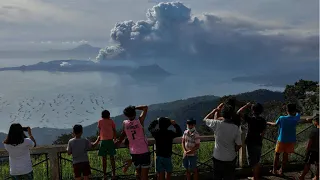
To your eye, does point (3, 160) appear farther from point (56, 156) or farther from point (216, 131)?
point (216, 131)

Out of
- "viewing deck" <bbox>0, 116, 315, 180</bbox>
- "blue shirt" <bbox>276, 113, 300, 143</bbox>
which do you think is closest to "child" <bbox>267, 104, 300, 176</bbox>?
"blue shirt" <bbox>276, 113, 300, 143</bbox>

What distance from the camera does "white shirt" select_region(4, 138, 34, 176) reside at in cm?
648

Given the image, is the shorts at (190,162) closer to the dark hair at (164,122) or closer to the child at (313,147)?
the dark hair at (164,122)

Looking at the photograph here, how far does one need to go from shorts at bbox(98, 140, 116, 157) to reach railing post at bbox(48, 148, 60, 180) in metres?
0.81

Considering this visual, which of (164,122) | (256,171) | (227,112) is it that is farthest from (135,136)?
(256,171)

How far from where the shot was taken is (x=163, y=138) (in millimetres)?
6953

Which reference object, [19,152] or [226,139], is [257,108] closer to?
[226,139]

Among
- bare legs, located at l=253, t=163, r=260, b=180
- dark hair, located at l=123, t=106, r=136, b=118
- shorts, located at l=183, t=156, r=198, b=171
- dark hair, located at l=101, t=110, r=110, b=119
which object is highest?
dark hair, located at l=123, t=106, r=136, b=118

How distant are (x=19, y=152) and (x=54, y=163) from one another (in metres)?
1.57

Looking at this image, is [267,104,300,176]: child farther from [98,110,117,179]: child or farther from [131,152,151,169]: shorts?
[98,110,117,179]: child

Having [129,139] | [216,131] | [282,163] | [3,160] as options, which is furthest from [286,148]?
[3,160]

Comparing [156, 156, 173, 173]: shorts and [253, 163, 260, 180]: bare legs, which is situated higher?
[156, 156, 173, 173]: shorts

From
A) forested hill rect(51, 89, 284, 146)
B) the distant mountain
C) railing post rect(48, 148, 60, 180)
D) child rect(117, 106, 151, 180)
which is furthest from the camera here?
the distant mountain

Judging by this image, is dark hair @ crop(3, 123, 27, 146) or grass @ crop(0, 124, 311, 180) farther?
grass @ crop(0, 124, 311, 180)
